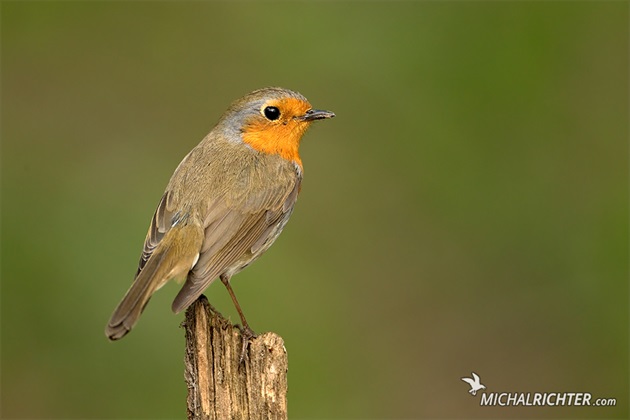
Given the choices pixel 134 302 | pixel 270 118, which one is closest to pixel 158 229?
pixel 134 302

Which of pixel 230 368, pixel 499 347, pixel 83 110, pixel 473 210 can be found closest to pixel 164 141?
pixel 83 110

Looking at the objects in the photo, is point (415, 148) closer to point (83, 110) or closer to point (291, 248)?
point (291, 248)

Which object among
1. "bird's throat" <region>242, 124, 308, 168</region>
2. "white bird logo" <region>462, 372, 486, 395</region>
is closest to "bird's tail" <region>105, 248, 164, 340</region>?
"bird's throat" <region>242, 124, 308, 168</region>

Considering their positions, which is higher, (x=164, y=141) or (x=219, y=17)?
(x=219, y=17)

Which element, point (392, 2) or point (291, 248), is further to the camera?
point (392, 2)

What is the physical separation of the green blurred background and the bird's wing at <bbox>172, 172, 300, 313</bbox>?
162cm

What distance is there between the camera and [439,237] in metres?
9.30

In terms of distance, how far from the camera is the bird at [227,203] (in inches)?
218

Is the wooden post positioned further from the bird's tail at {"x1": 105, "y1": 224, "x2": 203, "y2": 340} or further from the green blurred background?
the green blurred background

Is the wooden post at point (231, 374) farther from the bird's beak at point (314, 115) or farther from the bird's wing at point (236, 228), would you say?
Answer: the bird's beak at point (314, 115)

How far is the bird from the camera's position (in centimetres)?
554

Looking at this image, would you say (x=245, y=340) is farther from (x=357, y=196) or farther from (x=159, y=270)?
(x=357, y=196)

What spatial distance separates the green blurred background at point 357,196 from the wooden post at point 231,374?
7.69 feet

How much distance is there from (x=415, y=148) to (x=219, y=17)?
2.67 metres
